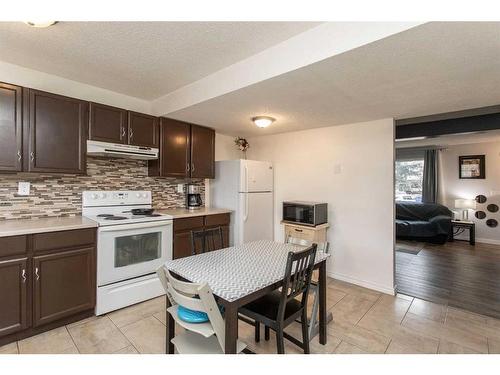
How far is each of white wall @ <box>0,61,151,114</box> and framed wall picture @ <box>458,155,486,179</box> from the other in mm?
6672

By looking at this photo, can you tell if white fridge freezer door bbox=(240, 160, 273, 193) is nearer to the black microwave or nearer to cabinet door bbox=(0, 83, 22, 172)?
the black microwave

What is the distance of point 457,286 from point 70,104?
4.72 metres

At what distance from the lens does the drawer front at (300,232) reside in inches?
128

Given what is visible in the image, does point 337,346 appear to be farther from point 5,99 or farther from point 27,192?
point 5,99

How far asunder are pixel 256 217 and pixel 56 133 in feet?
8.13

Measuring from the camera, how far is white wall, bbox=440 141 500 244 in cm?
538

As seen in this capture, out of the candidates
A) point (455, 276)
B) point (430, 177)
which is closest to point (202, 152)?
point (455, 276)

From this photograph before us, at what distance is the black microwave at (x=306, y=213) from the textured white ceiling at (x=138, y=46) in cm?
195

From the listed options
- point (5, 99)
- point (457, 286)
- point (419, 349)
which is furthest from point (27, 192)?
point (457, 286)

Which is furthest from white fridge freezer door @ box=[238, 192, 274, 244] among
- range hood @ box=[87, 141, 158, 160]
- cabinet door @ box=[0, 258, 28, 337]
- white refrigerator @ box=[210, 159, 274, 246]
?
cabinet door @ box=[0, 258, 28, 337]

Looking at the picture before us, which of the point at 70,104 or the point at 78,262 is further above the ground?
the point at 70,104

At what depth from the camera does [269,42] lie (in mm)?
1849
